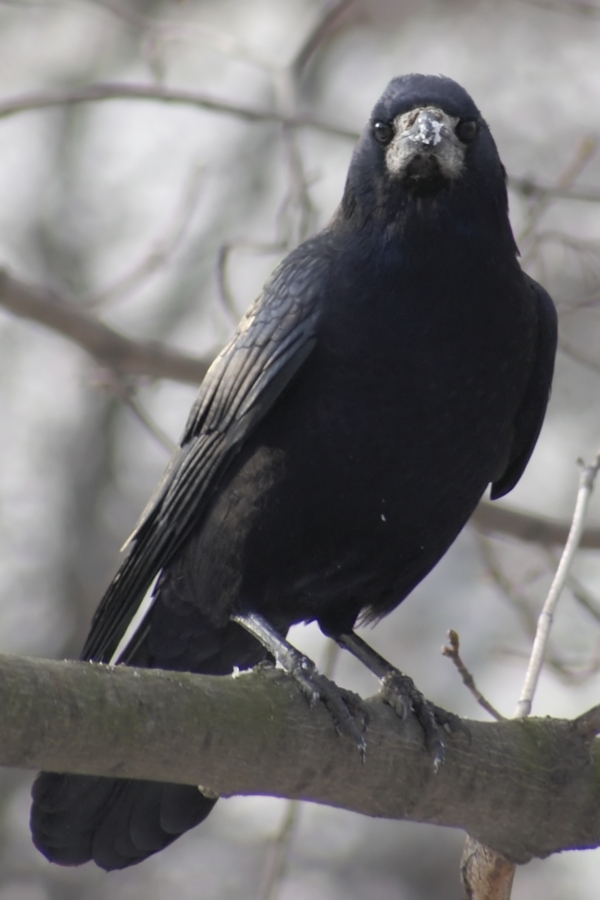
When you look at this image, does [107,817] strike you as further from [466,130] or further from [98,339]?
[466,130]

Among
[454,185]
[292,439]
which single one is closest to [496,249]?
[454,185]

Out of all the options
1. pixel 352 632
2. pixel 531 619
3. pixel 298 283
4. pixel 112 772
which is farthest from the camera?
pixel 531 619

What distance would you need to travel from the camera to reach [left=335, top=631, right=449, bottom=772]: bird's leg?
308 cm

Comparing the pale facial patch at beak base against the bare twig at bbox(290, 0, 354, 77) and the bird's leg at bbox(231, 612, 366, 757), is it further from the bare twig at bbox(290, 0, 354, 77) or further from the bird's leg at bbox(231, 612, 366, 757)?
the bare twig at bbox(290, 0, 354, 77)

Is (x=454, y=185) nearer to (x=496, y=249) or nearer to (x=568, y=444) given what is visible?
(x=496, y=249)

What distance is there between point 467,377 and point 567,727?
101cm

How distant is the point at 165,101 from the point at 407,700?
107 inches

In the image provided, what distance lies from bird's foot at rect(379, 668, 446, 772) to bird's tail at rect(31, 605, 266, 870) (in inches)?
24.6

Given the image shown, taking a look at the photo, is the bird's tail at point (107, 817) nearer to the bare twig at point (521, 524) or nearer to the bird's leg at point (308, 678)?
the bird's leg at point (308, 678)

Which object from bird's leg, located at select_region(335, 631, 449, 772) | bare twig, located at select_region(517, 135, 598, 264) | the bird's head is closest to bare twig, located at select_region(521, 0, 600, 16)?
bare twig, located at select_region(517, 135, 598, 264)

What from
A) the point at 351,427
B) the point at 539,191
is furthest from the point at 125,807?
the point at 539,191

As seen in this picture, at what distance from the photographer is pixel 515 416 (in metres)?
3.88

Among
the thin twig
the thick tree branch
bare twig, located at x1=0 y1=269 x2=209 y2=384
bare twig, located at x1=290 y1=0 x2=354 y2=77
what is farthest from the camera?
bare twig, located at x1=290 y1=0 x2=354 y2=77

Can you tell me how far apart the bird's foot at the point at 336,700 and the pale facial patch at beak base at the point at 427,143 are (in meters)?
1.45
